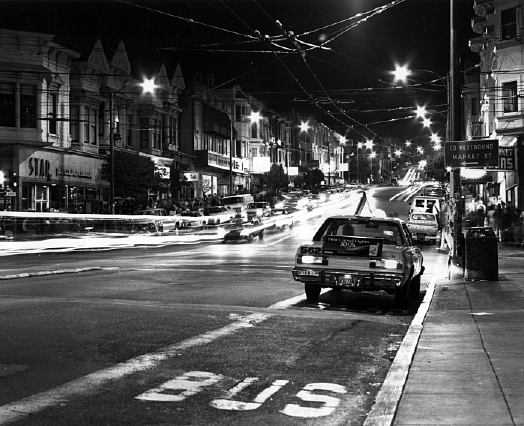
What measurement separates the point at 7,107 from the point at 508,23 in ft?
82.9

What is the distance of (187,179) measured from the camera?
219ft

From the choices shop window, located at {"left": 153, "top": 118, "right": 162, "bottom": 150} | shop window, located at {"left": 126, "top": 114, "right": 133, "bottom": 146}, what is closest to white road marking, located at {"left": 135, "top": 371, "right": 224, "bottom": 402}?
shop window, located at {"left": 126, "top": 114, "right": 133, "bottom": 146}

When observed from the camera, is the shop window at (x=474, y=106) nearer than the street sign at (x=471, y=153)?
No

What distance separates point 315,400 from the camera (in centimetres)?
682

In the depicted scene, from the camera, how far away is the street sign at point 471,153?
2009cm

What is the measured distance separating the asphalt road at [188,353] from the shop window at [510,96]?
2228cm

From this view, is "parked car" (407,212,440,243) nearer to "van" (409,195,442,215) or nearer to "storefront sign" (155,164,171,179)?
"van" (409,195,442,215)

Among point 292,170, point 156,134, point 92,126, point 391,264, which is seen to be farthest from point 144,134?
point 292,170

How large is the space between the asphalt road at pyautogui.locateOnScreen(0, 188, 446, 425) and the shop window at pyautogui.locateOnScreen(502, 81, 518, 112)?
22.3 meters

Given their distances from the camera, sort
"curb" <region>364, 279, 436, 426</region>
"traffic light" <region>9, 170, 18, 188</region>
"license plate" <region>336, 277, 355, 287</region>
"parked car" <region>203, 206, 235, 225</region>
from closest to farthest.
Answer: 1. "curb" <region>364, 279, 436, 426</region>
2. "license plate" <region>336, 277, 355, 287</region>
3. "traffic light" <region>9, 170, 18, 188</region>
4. "parked car" <region>203, 206, 235, 225</region>

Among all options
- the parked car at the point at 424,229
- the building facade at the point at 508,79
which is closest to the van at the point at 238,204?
the parked car at the point at 424,229

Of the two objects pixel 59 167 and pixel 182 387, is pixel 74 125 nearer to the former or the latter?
pixel 59 167

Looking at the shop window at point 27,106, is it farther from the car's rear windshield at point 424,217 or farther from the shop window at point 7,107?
the car's rear windshield at point 424,217

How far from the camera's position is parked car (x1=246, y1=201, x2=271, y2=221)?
50350 mm
